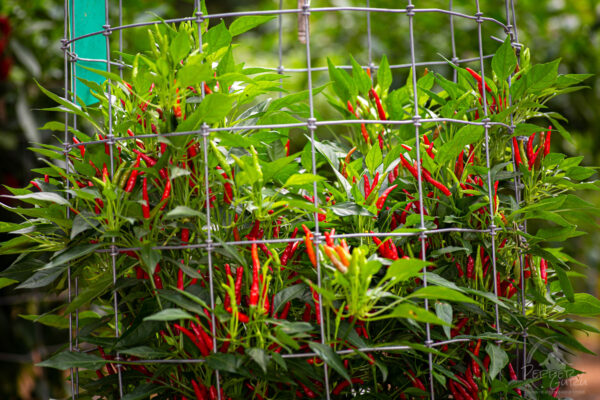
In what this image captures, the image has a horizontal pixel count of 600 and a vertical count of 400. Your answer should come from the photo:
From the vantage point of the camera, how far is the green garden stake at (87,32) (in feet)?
5.08

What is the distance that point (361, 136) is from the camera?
1646mm

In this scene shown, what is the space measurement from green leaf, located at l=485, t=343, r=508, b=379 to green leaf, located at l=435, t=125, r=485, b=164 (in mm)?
410

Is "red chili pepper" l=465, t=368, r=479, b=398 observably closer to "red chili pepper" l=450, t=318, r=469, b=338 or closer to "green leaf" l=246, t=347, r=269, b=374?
"red chili pepper" l=450, t=318, r=469, b=338

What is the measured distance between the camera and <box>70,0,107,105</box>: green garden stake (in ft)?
5.08

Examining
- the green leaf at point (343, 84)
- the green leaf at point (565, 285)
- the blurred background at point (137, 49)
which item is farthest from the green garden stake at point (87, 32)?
the green leaf at point (565, 285)

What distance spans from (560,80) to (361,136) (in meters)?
0.52

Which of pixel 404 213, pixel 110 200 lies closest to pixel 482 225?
pixel 404 213

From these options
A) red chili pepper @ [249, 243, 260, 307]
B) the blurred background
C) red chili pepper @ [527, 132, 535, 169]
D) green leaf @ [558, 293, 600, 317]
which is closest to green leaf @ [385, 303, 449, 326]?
red chili pepper @ [249, 243, 260, 307]

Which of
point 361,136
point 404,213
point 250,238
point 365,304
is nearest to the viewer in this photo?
point 365,304

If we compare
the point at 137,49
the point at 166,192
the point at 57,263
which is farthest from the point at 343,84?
the point at 137,49

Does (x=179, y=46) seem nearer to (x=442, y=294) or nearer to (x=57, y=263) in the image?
(x=57, y=263)

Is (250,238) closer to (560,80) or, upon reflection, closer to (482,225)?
(482,225)

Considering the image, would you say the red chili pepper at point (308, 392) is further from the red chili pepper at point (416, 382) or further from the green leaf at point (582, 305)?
the green leaf at point (582, 305)

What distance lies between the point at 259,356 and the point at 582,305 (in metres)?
0.82
